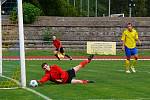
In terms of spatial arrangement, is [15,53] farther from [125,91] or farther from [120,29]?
[125,91]

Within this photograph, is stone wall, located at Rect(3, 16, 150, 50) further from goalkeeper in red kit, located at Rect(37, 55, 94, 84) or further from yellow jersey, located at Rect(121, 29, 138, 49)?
goalkeeper in red kit, located at Rect(37, 55, 94, 84)

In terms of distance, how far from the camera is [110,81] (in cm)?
1823

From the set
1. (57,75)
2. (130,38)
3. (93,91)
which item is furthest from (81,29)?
(93,91)

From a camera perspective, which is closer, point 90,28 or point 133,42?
point 133,42

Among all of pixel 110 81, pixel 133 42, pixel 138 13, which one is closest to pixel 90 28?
pixel 133 42

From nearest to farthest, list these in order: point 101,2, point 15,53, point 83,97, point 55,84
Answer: point 83,97 → point 55,84 → point 15,53 → point 101,2

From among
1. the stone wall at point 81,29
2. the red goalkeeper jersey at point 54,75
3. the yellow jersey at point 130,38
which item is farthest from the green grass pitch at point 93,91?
the stone wall at point 81,29

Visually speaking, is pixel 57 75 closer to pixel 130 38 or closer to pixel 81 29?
pixel 130 38

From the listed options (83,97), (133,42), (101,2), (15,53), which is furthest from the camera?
(101,2)

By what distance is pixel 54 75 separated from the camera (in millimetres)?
16750

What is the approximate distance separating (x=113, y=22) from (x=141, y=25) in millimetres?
2636

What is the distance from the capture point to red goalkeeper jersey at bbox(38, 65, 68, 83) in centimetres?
1662

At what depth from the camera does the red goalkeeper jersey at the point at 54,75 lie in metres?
16.6

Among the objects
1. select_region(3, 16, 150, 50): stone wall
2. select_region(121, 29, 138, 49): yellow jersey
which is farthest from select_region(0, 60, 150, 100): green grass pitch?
select_region(3, 16, 150, 50): stone wall
